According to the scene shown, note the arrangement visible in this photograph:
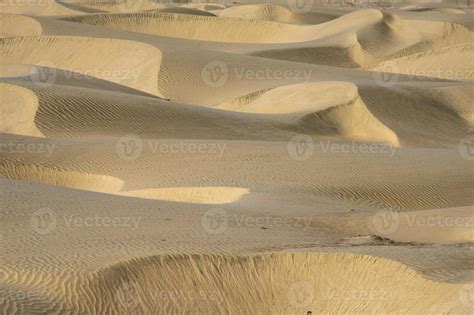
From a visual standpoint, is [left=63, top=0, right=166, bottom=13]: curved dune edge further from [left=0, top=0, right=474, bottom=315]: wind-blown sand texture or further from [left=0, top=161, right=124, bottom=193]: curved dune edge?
[left=0, top=161, right=124, bottom=193]: curved dune edge

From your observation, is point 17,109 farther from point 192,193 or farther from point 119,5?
point 119,5

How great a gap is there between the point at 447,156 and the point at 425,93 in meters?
7.81

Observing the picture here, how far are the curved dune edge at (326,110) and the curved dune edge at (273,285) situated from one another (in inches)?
416

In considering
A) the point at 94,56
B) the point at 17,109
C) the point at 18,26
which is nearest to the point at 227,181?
the point at 17,109

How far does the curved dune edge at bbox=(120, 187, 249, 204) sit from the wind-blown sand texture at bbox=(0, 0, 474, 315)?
29 millimetres

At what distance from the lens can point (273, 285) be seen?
7875 millimetres

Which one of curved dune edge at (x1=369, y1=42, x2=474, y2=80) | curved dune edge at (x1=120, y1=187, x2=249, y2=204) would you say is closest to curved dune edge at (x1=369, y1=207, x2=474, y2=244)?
curved dune edge at (x1=120, y1=187, x2=249, y2=204)

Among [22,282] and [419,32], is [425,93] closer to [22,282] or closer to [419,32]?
[419,32]

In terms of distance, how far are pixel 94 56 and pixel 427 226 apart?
18.4m

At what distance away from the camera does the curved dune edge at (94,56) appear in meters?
25.5

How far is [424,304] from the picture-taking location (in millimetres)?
7168

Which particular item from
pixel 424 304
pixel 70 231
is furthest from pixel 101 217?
pixel 424 304

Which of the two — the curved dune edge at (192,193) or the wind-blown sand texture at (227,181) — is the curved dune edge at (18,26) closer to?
the wind-blown sand texture at (227,181)

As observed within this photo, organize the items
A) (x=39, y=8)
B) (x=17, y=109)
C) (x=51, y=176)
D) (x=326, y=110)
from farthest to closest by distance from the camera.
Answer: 1. (x=39, y=8)
2. (x=326, y=110)
3. (x=17, y=109)
4. (x=51, y=176)
